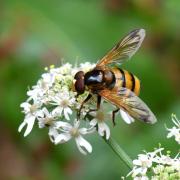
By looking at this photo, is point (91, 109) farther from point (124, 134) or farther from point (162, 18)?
point (162, 18)

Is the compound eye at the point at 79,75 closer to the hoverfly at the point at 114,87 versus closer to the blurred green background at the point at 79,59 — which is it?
the hoverfly at the point at 114,87

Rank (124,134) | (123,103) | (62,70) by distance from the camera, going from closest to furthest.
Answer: (123,103), (62,70), (124,134)

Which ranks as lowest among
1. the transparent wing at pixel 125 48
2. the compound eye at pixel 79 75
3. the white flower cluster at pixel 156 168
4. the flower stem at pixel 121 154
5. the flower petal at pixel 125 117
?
the white flower cluster at pixel 156 168

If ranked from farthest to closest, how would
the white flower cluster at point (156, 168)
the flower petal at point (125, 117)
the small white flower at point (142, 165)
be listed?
the flower petal at point (125, 117) → the small white flower at point (142, 165) → the white flower cluster at point (156, 168)

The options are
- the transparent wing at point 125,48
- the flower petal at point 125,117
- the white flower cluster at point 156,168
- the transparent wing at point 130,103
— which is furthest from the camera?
the transparent wing at point 125,48

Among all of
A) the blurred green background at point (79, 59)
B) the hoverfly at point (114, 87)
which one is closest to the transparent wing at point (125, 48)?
the hoverfly at point (114, 87)

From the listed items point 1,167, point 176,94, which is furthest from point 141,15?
point 1,167

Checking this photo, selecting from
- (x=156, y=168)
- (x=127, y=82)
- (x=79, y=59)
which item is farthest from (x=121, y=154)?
(x=79, y=59)
